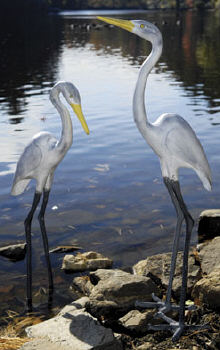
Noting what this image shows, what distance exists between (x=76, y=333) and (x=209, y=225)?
9.97 ft

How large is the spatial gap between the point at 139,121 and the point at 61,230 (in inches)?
122

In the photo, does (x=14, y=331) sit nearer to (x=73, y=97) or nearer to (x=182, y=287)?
(x=182, y=287)

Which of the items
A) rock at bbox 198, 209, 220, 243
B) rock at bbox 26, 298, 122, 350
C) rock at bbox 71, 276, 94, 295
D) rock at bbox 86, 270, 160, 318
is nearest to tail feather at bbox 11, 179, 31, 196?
rock at bbox 71, 276, 94, 295

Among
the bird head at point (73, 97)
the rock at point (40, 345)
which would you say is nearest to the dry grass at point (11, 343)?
the rock at point (40, 345)

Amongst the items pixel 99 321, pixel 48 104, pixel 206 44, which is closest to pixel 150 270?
pixel 99 321

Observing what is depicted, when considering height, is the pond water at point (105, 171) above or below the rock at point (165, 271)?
below

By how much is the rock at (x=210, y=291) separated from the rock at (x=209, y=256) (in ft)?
1.75

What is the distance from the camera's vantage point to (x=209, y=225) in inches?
264

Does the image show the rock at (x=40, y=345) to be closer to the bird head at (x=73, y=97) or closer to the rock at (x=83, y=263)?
the rock at (x=83, y=263)

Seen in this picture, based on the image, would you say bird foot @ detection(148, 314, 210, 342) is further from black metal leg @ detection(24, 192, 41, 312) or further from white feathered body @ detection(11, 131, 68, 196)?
white feathered body @ detection(11, 131, 68, 196)

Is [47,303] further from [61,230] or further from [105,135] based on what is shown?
[105,135]

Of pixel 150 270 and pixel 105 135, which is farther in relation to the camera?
pixel 105 135

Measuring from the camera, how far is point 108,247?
21.7 feet

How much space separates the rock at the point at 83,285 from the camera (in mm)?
5449
